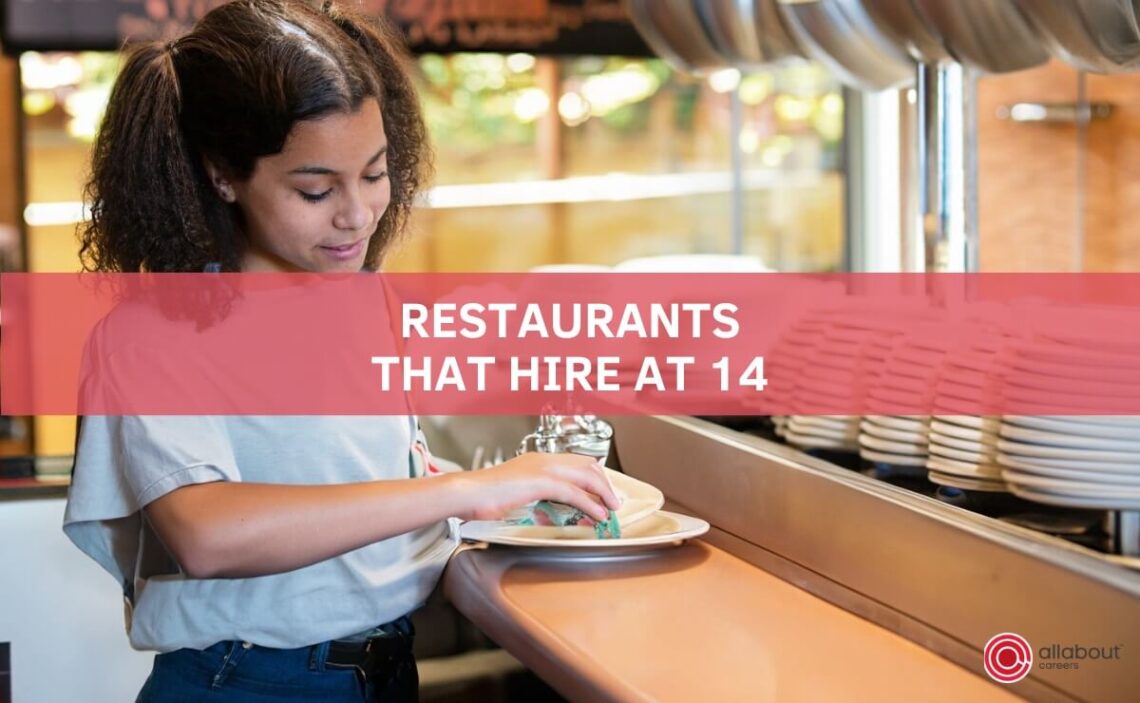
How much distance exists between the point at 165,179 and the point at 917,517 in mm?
792

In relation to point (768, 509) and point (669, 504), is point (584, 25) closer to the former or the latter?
point (669, 504)

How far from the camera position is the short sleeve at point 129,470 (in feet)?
3.82

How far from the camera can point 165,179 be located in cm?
129

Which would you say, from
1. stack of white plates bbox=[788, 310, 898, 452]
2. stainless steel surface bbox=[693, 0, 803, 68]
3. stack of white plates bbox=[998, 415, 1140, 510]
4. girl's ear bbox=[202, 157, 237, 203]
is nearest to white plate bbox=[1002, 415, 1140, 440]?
stack of white plates bbox=[998, 415, 1140, 510]

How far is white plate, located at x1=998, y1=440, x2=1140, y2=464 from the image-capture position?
984mm

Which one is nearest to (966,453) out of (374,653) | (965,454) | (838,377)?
(965,454)

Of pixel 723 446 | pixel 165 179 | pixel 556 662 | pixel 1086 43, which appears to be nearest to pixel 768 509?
pixel 723 446

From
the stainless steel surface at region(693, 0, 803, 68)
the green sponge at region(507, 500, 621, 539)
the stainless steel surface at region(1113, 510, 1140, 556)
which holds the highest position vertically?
the stainless steel surface at region(693, 0, 803, 68)

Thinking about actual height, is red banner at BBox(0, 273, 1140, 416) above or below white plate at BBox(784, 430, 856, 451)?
above

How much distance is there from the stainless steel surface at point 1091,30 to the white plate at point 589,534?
596mm

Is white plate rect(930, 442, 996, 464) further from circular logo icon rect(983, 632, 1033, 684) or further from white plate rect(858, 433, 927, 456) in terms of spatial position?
circular logo icon rect(983, 632, 1033, 684)

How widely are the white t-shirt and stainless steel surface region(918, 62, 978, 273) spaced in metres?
0.73

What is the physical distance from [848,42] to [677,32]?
450 mm

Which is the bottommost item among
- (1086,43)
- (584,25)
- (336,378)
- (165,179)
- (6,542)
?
(6,542)
